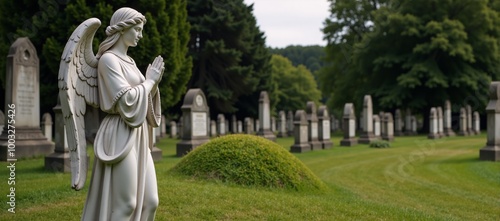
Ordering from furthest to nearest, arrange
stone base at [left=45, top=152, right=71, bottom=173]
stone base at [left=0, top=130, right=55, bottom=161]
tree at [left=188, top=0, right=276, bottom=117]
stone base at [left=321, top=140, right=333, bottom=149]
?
tree at [left=188, top=0, right=276, bottom=117] < stone base at [left=321, top=140, right=333, bottom=149] < stone base at [left=0, top=130, right=55, bottom=161] < stone base at [left=45, top=152, right=71, bottom=173]

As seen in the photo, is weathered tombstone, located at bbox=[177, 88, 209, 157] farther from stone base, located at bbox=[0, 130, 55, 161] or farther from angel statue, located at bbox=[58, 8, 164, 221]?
angel statue, located at bbox=[58, 8, 164, 221]

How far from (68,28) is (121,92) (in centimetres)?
1608

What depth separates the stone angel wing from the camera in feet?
12.5

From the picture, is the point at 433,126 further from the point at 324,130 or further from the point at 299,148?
the point at 299,148

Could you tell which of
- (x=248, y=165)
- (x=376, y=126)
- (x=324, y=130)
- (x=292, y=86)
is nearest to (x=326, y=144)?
(x=324, y=130)

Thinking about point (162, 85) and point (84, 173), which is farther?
point (162, 85)

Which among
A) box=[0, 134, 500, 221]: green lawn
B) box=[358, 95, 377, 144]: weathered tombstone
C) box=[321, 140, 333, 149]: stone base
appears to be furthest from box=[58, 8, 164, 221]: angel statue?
box=[358, 95, 377, 144]: weathered tombstone

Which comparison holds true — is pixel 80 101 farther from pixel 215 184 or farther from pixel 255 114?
pixel 255 114

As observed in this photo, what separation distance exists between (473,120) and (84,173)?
115 ft

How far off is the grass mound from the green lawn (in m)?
0.30

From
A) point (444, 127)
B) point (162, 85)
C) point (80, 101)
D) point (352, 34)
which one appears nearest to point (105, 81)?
point (80, 101)

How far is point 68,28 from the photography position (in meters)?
18.4

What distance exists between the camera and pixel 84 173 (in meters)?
4.04

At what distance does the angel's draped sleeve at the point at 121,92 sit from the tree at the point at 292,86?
53.7m
